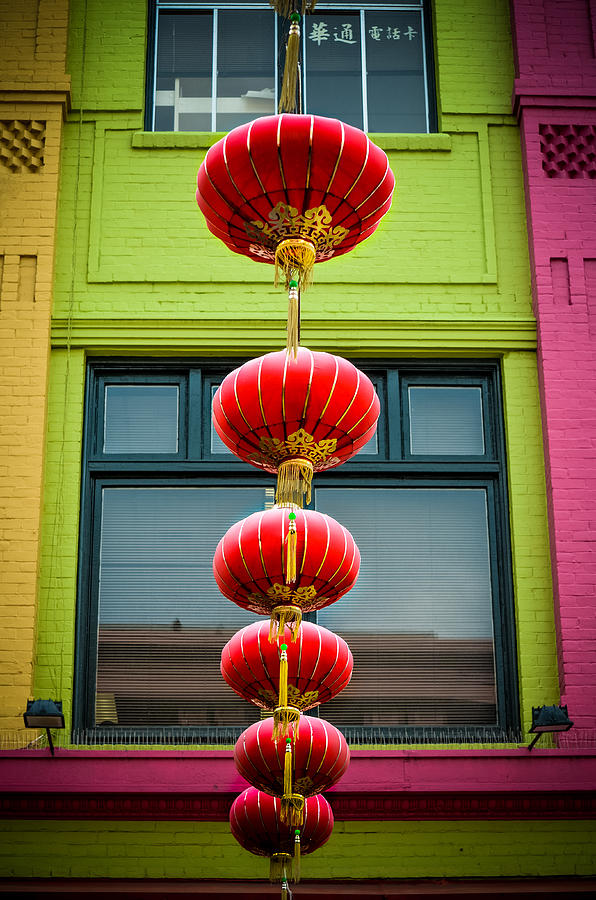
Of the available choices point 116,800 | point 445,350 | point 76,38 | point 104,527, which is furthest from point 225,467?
point 76,38

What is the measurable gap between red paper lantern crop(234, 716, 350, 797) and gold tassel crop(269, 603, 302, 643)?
59 cm

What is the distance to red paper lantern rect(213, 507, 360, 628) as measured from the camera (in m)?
7.74

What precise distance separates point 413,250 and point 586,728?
464 centimetres

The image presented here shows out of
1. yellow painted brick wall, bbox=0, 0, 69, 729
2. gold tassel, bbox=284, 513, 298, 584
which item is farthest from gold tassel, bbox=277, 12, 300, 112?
yellow painted brick wall, bbox=0, 0, 69, 729

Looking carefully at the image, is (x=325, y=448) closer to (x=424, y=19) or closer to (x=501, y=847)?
(x=501, y=847)

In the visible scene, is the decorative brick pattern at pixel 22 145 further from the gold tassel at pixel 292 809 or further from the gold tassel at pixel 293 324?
the gold tassel at pixel 292 809

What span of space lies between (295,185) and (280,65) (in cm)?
577

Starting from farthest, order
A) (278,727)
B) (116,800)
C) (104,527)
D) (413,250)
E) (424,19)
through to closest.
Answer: (424,19), (413,250), (104,527), (116,800), (278,727)

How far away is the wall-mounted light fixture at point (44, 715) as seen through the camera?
929 centimetres

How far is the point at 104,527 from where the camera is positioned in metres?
11.1

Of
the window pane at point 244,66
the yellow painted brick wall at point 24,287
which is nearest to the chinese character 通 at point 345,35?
the window pane at point 244,66

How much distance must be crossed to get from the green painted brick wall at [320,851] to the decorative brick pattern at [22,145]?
6.01 meters

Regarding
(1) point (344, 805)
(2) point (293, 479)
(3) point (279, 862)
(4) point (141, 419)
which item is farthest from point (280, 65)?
(3) point (279, 862)

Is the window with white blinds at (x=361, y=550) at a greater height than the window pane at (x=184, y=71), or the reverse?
the window pane at (x=184, y=71)
